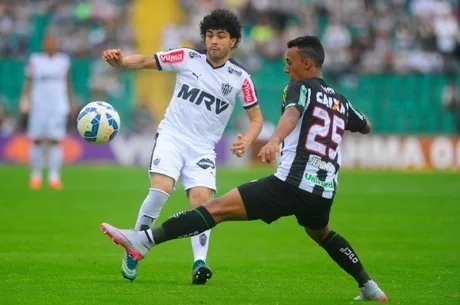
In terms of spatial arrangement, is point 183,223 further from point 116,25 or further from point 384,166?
point 116,25

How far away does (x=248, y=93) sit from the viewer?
10.4 meters

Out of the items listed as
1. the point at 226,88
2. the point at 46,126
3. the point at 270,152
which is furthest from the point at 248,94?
the point at 46,126

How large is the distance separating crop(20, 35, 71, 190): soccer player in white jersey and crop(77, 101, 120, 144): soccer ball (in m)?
11.5

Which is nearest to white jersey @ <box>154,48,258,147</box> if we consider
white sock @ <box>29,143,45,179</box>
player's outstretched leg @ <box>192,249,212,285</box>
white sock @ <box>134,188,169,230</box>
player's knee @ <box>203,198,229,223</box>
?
white sock @ <box>134,188,169,230</box>

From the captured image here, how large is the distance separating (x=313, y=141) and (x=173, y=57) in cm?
233

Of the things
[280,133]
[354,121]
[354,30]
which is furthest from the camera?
[354,30]

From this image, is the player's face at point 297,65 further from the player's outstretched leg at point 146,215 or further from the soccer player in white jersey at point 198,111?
the player's outstretched leg at point 146,215

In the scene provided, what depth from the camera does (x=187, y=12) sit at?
35.7 metres

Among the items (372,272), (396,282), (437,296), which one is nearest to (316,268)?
(372,272)

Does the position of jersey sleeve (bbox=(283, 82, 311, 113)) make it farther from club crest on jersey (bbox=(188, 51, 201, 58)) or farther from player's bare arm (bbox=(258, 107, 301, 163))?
club crest on jersey (bbox=(188, 51, 201, 58))

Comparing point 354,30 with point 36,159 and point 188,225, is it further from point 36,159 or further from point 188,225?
point 188,225

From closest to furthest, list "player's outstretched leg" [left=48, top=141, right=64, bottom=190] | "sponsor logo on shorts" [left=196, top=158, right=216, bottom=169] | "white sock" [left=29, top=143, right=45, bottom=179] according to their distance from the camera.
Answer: "sponsor logo on shorts" [left=196, top=158, right=216, bottom=169], "player's outstretched leg" [left=48, top=141, right=64, bottom=190], "white sock" [left=29, top=143, right=45, bottom=179]

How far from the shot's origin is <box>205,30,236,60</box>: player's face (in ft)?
33.5

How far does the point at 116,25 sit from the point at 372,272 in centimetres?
2444
